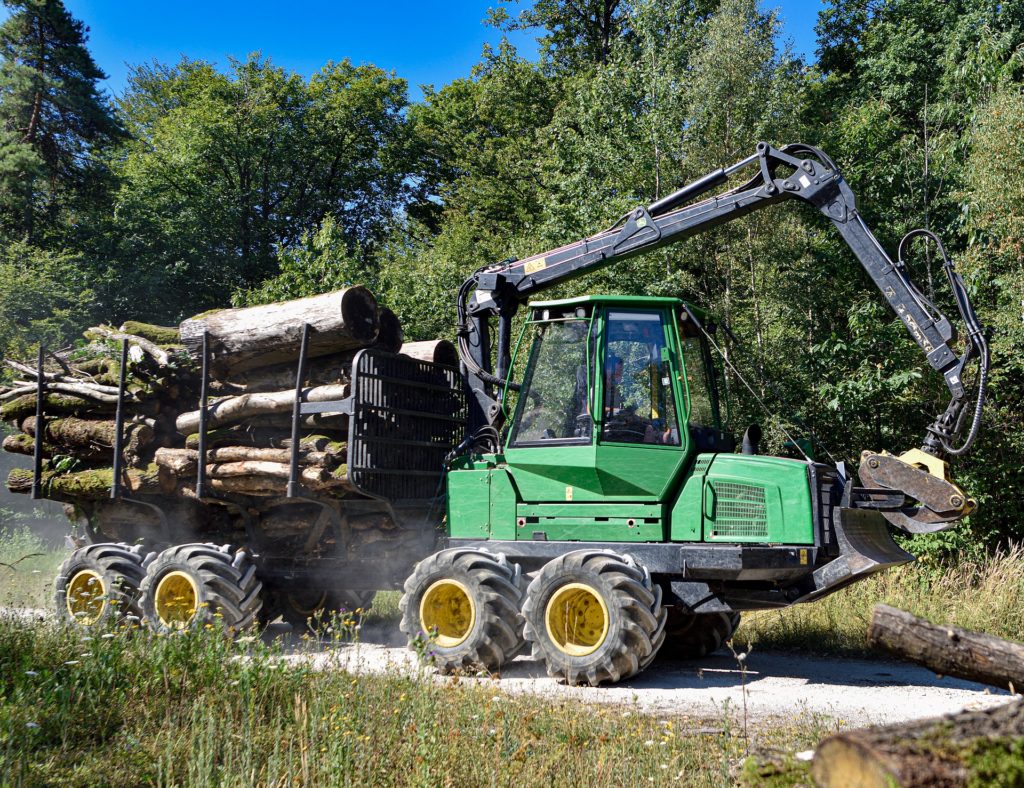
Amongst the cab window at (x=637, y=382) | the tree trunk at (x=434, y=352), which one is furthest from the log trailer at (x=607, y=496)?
the tree trunk at (x=434, y=352)

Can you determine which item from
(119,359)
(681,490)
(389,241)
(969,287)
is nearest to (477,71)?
(389,241)

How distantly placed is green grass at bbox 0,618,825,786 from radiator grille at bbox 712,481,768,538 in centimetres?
226

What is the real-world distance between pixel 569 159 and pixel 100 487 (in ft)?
45.9

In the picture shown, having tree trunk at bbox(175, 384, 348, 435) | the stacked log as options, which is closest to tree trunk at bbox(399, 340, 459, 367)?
tree trunk at bbox(175, 384, 348, 435)

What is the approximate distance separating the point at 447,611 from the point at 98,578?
166 inches

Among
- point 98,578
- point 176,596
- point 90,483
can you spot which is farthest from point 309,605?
point 90,483

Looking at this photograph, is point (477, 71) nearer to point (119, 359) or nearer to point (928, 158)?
point (928, 158)

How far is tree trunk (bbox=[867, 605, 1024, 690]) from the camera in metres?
4.20

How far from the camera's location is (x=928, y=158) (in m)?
17.9

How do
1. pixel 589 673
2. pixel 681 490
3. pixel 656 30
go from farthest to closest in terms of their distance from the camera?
1. pixel 656 30
2. pixel 681 490
3. pixel 589 673

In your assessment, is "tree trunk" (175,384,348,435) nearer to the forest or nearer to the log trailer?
the log trailer

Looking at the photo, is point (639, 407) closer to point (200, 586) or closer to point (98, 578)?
point (200, 586)

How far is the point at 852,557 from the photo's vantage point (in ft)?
27.4

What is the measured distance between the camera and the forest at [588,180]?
1578 cm
